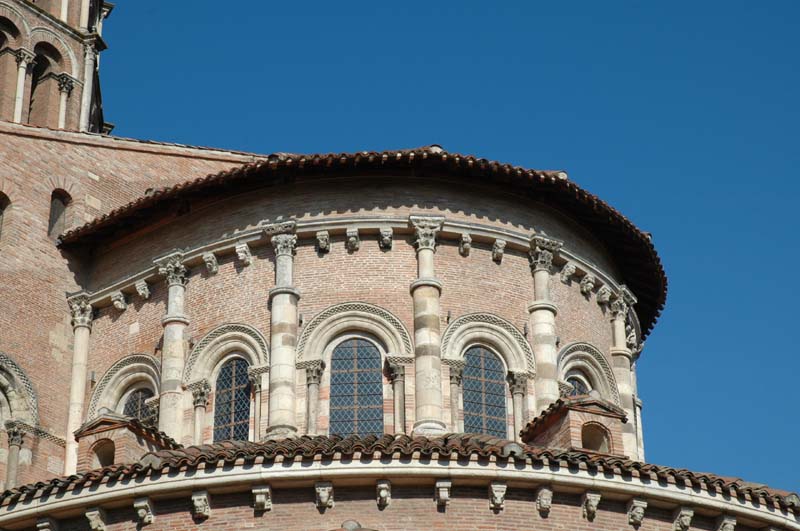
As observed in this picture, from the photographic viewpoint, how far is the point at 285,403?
24.2 metres

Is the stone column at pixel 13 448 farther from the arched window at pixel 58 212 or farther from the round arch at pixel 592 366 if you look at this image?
the round arch at pixel 592 366

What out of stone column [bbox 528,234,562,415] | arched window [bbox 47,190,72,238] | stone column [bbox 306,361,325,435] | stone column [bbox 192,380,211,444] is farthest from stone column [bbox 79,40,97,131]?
stone column [bbox 528,234,562,415]

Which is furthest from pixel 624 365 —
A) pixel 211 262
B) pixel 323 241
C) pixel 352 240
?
pixel 211 262

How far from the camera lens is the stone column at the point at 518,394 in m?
24.9

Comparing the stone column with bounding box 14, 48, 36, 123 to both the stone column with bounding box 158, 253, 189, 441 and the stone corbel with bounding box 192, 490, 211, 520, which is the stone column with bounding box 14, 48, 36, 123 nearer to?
the stone column with bounding box 158, 253, 189, 441

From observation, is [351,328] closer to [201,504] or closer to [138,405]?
[138,405]

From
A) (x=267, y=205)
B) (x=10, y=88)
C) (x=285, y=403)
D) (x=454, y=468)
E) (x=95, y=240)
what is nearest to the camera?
(x=454, y=468)

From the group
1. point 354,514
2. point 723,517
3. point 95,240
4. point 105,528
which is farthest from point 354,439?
point 95,240

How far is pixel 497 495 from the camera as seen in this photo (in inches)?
789

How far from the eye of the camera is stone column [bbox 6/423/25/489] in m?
25.4

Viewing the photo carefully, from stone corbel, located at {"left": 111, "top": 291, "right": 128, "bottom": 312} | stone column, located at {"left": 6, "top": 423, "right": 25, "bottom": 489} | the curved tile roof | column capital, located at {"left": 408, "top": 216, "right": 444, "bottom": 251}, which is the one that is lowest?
stone column, located at {"left": 6, "top": 423, "right": 25, "bottom": 489}

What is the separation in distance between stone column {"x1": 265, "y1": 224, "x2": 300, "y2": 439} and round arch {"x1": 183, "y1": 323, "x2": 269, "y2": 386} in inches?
21.3

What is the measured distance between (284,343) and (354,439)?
14.8 ft

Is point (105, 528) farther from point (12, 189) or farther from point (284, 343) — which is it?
point (12, 189)
